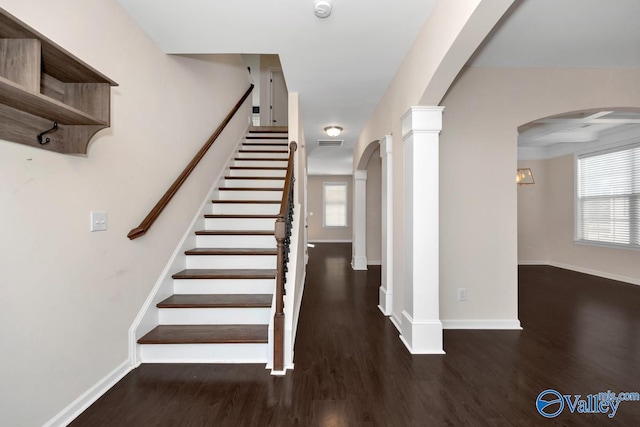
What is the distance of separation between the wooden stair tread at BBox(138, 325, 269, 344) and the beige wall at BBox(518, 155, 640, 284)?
6746mm

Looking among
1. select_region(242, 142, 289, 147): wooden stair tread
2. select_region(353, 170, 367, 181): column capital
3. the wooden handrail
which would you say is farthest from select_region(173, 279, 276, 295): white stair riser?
select_region(353, 170, 367, 181): column capital

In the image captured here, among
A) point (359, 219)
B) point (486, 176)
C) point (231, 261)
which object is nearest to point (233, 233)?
point (231, 261)

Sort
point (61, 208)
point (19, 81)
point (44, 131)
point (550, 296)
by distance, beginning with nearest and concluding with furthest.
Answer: point (19, 81) < point (44, 131) < point (61, 208) < point (550, 296)

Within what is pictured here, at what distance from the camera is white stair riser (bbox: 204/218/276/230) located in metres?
3.39

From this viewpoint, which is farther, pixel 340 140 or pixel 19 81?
pixel 340 140

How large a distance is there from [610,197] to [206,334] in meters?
7.19

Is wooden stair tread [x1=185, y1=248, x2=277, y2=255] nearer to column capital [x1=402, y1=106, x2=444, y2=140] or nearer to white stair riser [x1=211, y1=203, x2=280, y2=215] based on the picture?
white stair riser [x1=211, y1=203, x2=280, y2=215]

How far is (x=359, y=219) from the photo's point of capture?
244 inches

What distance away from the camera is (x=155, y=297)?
240 centimetres

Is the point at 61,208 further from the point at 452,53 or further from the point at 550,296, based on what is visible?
the point at 550,296

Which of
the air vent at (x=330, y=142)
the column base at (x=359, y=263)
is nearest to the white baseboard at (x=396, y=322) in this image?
the column base at (x=359, y=263)

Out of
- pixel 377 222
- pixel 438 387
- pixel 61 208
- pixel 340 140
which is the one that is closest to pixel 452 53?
pixel 438 387

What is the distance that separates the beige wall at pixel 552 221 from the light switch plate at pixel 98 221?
7.75 m

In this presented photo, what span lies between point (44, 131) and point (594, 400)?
362cm
